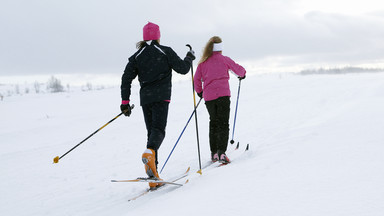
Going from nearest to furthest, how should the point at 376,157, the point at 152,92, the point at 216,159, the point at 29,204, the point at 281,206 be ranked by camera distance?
the point at 281,206 < the point at 376,157 < the point at 152,92 < the point at 29,204 < the point at 216,159

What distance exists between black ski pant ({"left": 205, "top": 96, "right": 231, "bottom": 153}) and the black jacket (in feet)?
3.76

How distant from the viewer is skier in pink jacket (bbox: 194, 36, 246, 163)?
513 cm

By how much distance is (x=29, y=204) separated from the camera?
15.0 ft

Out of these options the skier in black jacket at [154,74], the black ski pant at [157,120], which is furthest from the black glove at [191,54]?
the black ski pant at [157,120]

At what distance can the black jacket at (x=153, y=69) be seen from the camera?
421 centimetres

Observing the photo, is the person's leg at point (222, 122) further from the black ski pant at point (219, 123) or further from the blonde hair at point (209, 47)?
the blonde hair at point (209, 47)

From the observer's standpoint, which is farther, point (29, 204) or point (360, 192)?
point (29, 204)

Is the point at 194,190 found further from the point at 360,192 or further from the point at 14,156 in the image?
the point at 14,156

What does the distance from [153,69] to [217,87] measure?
53.6 inches

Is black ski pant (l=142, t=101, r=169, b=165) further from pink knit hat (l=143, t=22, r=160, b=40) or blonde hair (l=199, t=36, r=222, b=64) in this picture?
blonde hair (l=199, t=36, r=222, b=64)

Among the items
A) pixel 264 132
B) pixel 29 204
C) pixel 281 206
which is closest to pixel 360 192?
pixel 281 206

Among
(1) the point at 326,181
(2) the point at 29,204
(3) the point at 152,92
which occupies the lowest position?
(2) the point at 29,204

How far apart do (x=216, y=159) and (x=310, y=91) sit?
11278 millimetres

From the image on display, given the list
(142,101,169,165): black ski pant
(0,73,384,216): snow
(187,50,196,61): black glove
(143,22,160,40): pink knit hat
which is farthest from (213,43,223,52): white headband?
(0,73,384,216): snow
